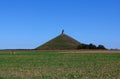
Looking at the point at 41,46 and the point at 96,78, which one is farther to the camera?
the point at 41,46

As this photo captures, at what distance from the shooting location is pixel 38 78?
919 inches

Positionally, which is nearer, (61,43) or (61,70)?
(61,70)

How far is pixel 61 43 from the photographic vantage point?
14338cm

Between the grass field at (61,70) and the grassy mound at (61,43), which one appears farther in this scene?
the grassy mound at (61,43)

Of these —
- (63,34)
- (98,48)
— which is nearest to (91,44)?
(98,48)

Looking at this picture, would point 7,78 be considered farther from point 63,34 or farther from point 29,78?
point 63,34

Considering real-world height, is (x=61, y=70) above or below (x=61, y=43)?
below

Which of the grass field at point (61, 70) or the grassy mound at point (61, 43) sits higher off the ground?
the grassy mound at point (61, 43)

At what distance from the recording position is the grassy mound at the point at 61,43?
138250 millimetres

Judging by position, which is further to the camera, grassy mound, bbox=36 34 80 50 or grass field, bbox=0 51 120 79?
grassy mound, bbox=36 34 80 50

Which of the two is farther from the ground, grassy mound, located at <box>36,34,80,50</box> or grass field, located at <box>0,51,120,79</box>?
grassy mound, located at <box>36,34,80,50</box>

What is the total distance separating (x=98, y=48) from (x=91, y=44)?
2652 millimetres

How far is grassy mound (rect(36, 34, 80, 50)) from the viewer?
13825 centimetres

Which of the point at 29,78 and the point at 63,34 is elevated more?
the point at 63,34
